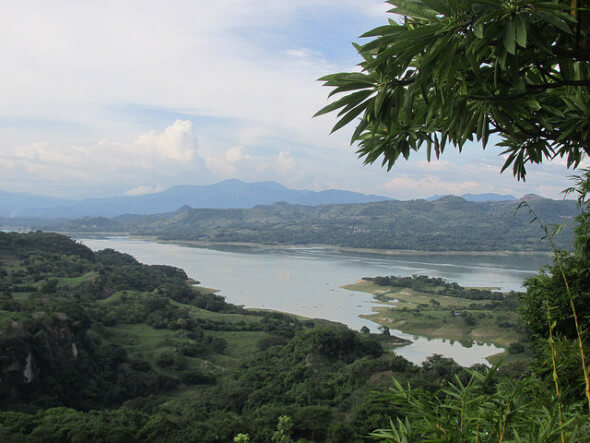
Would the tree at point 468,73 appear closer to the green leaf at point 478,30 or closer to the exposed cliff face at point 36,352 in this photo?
the green leaf at point 478,30

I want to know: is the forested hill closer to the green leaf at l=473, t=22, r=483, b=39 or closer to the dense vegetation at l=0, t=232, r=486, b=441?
the dense vegetation at l=0, t=232, r=486, b=441

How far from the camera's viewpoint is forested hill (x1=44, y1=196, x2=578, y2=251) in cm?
5816

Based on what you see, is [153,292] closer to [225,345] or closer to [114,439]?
[225,345]

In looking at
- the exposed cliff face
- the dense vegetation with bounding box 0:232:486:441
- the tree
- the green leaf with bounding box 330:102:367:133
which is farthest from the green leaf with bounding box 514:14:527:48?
the exposed cliff face

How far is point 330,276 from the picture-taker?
32.8m

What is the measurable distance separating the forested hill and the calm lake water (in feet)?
30.8

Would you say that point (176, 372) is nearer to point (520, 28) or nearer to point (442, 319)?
point (442, 319)

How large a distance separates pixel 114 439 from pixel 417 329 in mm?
14821

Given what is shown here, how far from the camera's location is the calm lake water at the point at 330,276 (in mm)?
18000

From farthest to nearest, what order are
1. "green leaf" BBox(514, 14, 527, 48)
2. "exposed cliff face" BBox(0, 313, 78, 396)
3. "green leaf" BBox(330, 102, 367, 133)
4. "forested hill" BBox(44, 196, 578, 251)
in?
"forested hill" BBox(44, 196, 578, 251) → "exposed cliff face" BBox(0, 313, 78, 396) → "green leaf" BBox(330, 102, 367, 133) → "green leaf" BBox(514, 14, 527, 48)

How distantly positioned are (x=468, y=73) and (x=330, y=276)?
31907 millimetres

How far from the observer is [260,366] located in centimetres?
A: 1320

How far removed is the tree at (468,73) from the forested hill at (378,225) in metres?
50.8

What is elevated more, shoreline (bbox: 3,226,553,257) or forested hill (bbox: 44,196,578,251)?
forested hill (bbox: 44,196,578,251)
